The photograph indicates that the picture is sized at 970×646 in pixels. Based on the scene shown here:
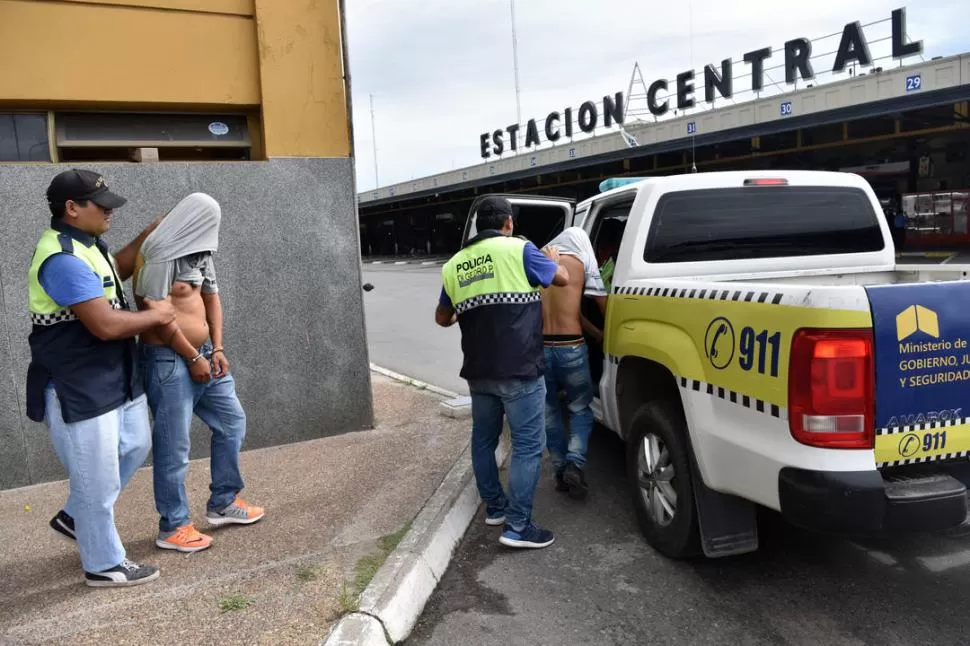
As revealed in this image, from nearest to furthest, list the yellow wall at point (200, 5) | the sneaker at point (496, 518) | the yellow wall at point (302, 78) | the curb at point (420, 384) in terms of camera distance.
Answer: the sneaker at point (496, 518) < the yellow wall at point (200, 5) < the yellow wall at point (302, 78) < the curb at point (420, 384)

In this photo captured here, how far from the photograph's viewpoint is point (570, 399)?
487 centimetres

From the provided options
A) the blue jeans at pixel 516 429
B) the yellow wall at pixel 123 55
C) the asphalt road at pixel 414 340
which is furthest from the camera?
the asphalt road at pixel 414 340

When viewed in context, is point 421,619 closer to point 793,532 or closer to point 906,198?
point 793,532

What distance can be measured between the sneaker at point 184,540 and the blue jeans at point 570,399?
2.18 metres

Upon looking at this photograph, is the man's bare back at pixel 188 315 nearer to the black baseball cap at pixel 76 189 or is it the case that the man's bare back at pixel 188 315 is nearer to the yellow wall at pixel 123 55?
the black baseball cap at pixel 76 189

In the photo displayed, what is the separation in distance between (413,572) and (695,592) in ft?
4.43

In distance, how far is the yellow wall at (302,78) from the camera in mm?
5891

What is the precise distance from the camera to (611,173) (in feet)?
121

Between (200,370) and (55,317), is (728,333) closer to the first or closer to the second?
(200,370)

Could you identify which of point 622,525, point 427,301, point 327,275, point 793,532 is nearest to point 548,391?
point 622,525

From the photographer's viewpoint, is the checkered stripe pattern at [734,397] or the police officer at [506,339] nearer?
the checkered stripe pattern at [734,397]

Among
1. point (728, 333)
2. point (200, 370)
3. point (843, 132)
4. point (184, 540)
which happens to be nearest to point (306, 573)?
point (184, 540)

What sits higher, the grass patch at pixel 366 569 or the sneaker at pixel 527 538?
the grass patch at pixel 366 569

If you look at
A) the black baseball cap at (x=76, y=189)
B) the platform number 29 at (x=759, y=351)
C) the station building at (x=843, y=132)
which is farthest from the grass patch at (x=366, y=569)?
the station building at (x=843, y=132)
